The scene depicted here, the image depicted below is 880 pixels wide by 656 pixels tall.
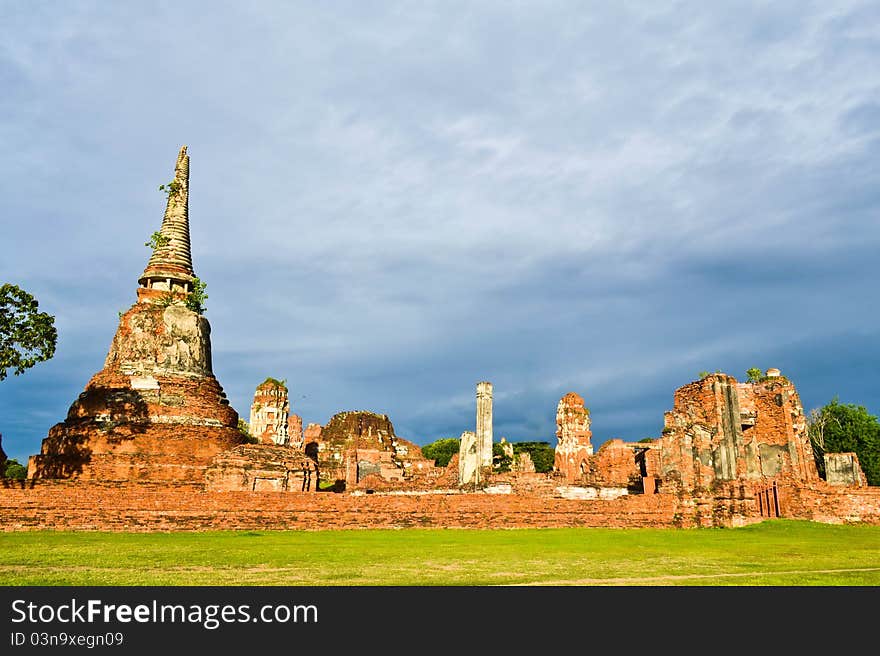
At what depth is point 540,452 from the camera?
249 ft

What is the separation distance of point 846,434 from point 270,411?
3717cm

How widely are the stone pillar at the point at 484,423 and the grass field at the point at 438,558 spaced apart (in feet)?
44.3

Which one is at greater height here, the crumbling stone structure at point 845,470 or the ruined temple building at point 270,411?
the ruined temple building at point 270,411

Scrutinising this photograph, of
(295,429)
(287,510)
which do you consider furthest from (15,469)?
(287,510)

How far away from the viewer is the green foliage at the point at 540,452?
7103 centimetres

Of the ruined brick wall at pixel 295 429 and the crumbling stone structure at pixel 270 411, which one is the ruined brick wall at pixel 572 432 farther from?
the ruined brick wall at pixel 295 429

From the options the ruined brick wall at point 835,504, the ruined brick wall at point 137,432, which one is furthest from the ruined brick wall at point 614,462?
the ruined brick wall at point 137,432

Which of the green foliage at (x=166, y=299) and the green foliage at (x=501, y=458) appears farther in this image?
the green foliage at (x=501, y=458)
